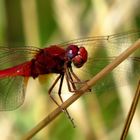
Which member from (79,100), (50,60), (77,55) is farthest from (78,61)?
(79,100)

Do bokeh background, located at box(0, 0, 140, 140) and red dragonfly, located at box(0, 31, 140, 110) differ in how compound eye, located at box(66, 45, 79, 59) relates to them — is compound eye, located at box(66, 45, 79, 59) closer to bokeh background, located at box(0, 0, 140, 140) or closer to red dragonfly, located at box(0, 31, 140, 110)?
red dragonfly, located at box(0, 31, 140, 110)

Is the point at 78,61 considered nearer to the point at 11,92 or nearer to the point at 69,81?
the point at 69,81

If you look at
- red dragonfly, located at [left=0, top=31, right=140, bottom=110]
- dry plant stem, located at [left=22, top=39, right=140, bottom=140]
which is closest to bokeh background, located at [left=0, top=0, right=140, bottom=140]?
red dragonfly, located at [left=0, top=31, right=140, bottom=110]

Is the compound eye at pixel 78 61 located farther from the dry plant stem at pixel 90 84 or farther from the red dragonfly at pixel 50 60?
the dry plant stem at pixel 90 84

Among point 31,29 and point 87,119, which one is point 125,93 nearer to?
point 87,119

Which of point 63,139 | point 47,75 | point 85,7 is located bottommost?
point 63,139

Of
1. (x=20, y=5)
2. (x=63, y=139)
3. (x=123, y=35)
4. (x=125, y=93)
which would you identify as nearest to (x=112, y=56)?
(x=123, y=35)
